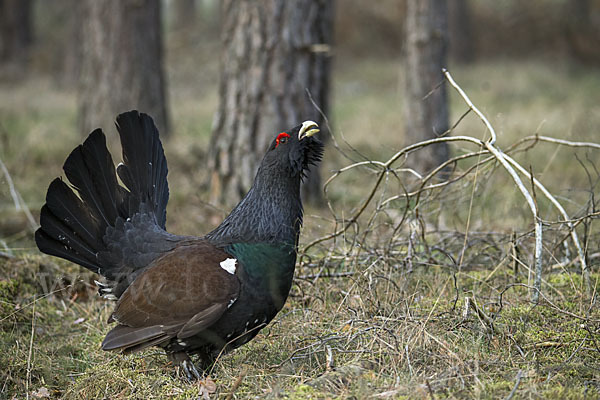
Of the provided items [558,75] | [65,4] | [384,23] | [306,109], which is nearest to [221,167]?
[306,109]

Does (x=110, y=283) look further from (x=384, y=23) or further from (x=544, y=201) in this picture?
(x=384, y=23)

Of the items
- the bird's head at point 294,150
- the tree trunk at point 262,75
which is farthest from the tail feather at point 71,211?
the tree trunk at point 262,75

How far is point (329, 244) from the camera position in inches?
189

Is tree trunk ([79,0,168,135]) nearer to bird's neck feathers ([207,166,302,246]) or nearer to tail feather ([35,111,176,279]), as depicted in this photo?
tail feather ([35,111,176,279])

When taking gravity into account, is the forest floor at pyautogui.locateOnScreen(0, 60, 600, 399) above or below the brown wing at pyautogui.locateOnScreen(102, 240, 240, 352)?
below

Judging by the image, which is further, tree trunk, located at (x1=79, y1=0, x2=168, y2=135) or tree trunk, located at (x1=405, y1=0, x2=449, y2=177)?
tree trunk, located at (x1=79, y1=0, x2=168, y2=135)

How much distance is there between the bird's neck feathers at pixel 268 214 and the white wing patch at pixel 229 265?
170 mm

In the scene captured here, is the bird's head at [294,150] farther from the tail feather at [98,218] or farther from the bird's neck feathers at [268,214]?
the tail feather at [98,218]

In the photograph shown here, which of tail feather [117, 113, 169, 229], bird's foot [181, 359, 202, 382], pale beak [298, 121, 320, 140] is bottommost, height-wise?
bird's foot [181, 359, 202, 382]

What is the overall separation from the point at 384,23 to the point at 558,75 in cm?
713

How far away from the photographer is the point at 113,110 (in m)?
8.78

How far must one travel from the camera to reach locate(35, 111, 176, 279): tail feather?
3.64m

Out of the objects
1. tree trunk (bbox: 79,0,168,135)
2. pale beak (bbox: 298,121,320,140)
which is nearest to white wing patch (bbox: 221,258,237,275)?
pale beak (bbox: 298,121,320,140)

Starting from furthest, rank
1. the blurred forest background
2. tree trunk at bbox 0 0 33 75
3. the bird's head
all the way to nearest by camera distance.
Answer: tree trunk at bbox 0 0 33 75, the bird's head, the blurred forest background
